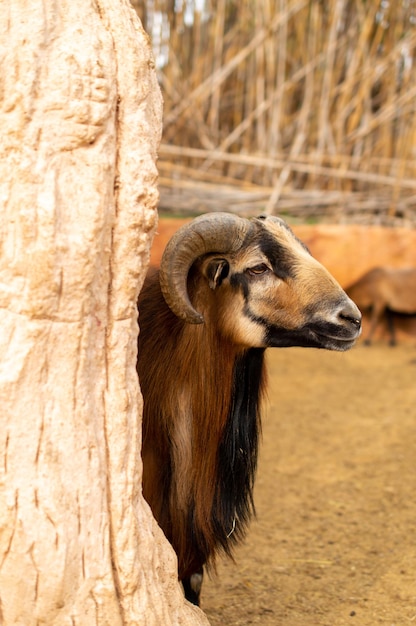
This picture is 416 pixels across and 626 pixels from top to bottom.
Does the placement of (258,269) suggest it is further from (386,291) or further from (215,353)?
(386,291)

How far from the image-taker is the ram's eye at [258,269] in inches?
157

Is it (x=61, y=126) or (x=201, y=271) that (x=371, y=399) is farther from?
(x=61, y=126)

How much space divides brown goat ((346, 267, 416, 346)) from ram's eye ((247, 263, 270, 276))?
7026mm

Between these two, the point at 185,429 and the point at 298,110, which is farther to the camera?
the point at 298,110

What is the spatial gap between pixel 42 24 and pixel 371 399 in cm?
633

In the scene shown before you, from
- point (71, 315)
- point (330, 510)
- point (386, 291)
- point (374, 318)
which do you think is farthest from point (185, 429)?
point (374, 318)

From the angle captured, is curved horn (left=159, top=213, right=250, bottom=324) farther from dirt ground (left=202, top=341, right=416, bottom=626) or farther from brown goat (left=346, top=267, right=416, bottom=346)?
brown goat (left=346, top=267, right=416, bottom=346)

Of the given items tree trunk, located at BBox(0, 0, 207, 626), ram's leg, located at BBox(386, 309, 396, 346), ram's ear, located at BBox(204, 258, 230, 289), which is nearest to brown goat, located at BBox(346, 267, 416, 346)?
ram's leg, located at BBox(386, 309, 396, 346)

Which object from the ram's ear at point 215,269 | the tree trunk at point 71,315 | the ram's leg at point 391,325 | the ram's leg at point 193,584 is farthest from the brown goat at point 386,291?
the tree trunk at point 71,315

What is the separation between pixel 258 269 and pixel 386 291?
7.07m

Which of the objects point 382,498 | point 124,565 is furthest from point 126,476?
point 382,498

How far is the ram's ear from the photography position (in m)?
3.94

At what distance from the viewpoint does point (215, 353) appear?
4.00m

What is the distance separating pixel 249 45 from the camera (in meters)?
10.5
